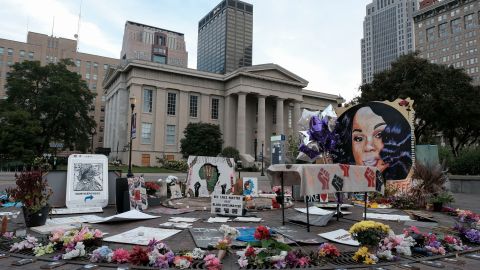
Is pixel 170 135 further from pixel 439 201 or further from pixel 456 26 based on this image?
pixel 456 26

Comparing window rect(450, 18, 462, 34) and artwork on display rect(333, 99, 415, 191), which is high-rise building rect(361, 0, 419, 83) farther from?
artwork on display rect(333, 99, 415, 191)

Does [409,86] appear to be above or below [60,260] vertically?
above

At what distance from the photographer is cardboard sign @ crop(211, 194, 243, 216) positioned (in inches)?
447

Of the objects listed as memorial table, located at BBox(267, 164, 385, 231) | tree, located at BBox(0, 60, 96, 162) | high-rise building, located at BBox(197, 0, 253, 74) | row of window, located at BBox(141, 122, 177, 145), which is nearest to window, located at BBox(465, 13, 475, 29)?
high-rise building, located at BBox(197, 0, 253, 74)

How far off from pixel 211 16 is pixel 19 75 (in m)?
124

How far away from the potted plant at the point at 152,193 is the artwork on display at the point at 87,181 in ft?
5.65

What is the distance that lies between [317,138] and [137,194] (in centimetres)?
917

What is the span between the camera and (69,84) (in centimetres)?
5219

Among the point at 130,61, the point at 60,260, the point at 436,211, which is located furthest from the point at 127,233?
the point at 130,61

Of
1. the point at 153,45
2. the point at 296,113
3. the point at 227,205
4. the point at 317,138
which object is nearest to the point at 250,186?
the point at 317,138

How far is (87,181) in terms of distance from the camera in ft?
43.2

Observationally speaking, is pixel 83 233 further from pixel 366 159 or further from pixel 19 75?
pixel 19 75

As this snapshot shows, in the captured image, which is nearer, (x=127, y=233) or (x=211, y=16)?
(x=127, y=233)

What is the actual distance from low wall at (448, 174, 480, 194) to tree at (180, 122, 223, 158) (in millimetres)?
34327
